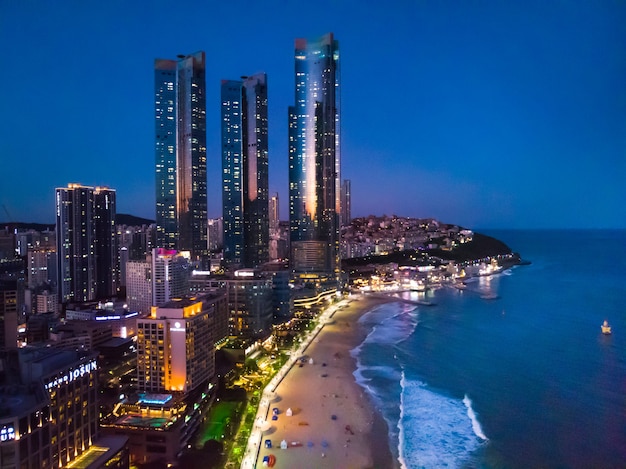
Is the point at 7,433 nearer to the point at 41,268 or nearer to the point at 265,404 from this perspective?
the point at 265,404

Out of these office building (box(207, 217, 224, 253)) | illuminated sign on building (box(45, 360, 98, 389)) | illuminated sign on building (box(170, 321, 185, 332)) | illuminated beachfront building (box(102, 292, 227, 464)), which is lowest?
illuminated beachfront building (box(102, 292, 227, 464))

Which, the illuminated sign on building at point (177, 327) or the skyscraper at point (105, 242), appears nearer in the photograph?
the illuminated sign on building at point (177, 327)

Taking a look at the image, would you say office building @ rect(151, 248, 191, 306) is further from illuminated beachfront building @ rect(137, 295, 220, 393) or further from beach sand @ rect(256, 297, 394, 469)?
illuminated beachfront building @ rect(137, 295, 220, 393)

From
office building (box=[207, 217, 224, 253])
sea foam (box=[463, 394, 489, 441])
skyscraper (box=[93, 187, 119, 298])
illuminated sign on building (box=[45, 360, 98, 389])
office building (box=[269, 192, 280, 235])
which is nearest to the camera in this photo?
illuminated sign on building (box=[45, 360, 98, 389])

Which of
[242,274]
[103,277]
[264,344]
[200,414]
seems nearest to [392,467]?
[200,414]

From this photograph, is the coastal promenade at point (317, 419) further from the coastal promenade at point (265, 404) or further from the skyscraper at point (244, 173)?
the skyscraper at point (244, 173)

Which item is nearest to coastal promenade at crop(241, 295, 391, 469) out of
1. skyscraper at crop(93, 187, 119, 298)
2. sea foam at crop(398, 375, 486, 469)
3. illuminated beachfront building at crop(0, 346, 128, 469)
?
sea foam at crop(398, 375, 486, 469)

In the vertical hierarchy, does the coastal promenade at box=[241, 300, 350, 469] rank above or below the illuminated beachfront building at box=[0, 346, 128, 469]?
below

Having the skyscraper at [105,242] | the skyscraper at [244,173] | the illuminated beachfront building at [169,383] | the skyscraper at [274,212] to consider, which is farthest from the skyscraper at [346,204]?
the illuminated beachfront building at [169,383]
